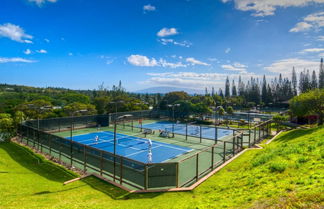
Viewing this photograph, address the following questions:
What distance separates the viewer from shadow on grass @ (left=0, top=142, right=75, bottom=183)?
464 inches

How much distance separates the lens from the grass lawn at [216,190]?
5.29 meters

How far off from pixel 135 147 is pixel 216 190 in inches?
558

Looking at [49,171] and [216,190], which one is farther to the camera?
[49,171]

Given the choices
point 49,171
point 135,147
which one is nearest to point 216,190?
point 49,171

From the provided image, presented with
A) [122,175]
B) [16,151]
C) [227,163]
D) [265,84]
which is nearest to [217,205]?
[122,175]

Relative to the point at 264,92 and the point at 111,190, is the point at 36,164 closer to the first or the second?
the point at 111,190

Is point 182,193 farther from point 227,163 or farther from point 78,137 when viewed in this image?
point 78,137

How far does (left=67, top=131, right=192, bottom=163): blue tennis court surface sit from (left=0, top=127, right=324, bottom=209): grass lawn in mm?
7116

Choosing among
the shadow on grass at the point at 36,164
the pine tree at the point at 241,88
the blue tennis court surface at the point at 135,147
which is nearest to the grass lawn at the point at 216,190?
the shadow on grass at the point at 36,164

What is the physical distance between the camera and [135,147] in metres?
20.9

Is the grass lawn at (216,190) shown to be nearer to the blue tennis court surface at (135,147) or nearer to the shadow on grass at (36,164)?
the shadow on grass at (36,164)

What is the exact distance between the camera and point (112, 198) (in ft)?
26.6

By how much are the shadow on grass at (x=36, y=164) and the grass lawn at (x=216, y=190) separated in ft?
0.57

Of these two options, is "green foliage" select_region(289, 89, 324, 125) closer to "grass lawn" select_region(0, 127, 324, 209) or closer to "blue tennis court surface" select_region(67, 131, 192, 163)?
"blue tennis court surface" select_region(67, 131, 192, 163)
